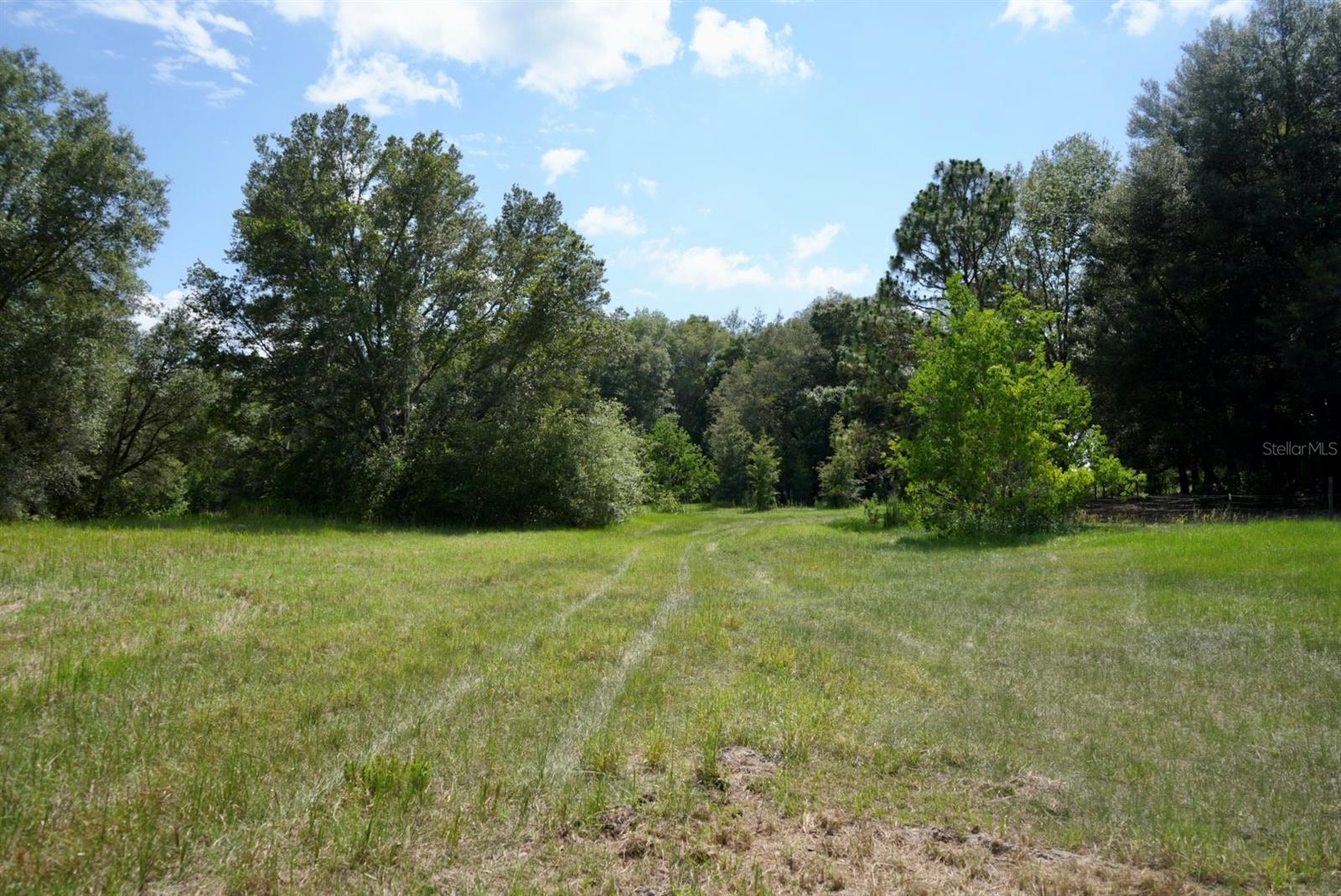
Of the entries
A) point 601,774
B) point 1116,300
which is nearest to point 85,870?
point 601,774

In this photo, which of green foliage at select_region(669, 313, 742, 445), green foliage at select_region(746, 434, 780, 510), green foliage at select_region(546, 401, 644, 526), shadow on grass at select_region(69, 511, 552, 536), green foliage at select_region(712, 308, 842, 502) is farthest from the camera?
green foliage at select_region(669, 313, 742, 445)

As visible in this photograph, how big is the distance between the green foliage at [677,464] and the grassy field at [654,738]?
2103 inches

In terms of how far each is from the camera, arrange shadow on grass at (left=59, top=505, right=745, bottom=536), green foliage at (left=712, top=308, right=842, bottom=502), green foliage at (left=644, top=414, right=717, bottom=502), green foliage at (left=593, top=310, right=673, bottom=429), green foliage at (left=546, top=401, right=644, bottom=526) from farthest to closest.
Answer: green foliage at (left=593, top=310, right=673, bottom=429) < green foliage at (left=712, top=308, right=842, bottom=502) < green foliage at (left=644, top=414, right=717, bottom=502) < green foliage at (left=546, top=401, right=644, bottom=526) < shadow on grass at (left=59, top=505, right=745, bottom=536)

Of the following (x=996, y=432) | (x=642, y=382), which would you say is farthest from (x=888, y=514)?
(x=642, y=382)

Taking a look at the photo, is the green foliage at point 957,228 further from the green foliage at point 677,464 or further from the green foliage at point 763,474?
the green foliage at point 677,464

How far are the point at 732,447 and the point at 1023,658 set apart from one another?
199 ft

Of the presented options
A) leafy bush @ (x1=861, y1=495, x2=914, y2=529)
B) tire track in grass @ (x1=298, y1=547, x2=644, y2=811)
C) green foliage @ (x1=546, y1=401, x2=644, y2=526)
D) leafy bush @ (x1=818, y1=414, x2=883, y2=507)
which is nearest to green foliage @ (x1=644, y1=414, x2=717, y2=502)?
leafy bush @ (x1=818, y1=414, x2=883, y2=507)

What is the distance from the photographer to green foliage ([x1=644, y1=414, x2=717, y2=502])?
217 feet

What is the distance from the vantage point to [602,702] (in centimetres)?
677

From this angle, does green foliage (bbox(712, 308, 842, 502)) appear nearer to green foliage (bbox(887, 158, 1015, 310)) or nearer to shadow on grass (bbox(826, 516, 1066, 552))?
green foliage (bbox(887, 158, 1015, 310))

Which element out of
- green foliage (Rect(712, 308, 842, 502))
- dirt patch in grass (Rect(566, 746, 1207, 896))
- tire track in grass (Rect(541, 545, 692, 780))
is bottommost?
dirt patch in grass (Rect(566, 746, 1207, 896))

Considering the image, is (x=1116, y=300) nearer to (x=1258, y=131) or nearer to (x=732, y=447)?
(x=1258, y=131)

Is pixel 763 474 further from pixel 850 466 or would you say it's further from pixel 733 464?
pixel 733 464

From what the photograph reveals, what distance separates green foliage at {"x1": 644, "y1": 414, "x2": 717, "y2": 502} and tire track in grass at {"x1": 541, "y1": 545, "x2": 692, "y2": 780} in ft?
178
